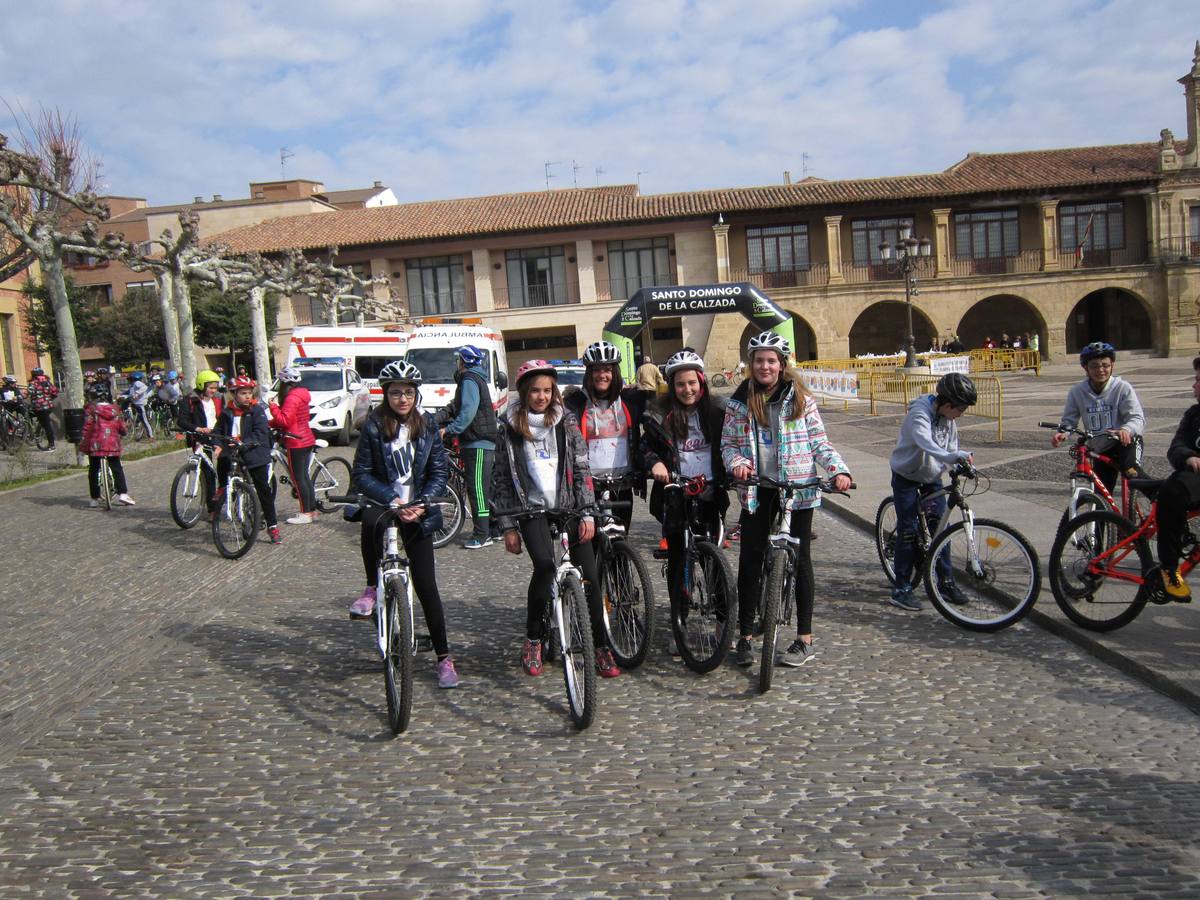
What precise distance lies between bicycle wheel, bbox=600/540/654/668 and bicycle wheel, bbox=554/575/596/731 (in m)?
0.55

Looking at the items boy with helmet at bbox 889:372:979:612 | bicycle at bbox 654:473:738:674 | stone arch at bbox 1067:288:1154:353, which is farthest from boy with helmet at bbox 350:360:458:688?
stone arch at bbox 1067:288:1154:353

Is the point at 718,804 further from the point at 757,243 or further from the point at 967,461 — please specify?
the point at 757,243

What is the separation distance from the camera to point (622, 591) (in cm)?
557

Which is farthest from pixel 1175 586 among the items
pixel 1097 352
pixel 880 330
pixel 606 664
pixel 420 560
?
pixel 880 330

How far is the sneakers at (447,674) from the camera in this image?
17.8 ft

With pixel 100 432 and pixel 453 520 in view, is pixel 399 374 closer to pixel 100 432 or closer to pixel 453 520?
pixel 453 520

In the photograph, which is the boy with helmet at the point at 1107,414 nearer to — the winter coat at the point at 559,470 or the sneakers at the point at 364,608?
the winter coat at the point at 559,470

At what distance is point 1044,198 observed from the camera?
44125 millimetres

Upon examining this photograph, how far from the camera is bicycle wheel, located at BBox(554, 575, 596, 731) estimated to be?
462 cm

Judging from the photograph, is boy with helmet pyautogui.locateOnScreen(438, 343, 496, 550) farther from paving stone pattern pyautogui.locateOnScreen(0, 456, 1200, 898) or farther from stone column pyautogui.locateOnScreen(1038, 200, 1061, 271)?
stone column pyautogui.locateOnScreen(1038, 200, 1061, 271)

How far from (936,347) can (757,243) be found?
9517 mm

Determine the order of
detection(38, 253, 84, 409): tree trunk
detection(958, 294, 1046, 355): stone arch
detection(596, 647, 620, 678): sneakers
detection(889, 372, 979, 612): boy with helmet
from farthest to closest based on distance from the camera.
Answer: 1. detection(958, 294, 1046, 355): stone arch
2. detection(38, 253, 84, 409): tree trunk
3. detection(889, 372, 979, 612): boy with helmet
4. detection(596, 647, 620, 678): sneakers


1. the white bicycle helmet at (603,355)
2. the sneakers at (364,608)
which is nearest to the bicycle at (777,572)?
the white bicycle helmet at (603,355)

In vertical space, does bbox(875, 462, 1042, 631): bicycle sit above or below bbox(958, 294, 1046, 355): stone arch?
below
